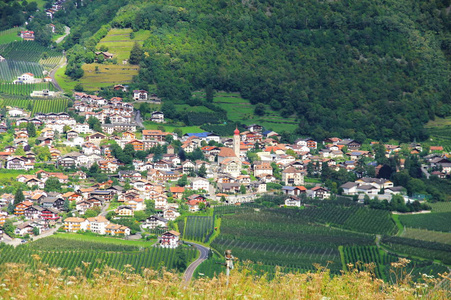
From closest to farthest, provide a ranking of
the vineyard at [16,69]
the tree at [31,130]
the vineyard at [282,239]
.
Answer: the vineyard at [282,239] < the tree at [31,130] < the vineyard at [16,69]

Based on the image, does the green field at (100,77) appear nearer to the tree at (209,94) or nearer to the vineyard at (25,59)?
the vineyard at (25,59)

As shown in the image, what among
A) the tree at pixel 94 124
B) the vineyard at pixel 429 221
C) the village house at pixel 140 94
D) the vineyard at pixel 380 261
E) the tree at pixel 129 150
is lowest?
the vineyard at pixel 429 221

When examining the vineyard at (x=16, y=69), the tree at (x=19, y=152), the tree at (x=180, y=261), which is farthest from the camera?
the vineyard at (x=16, y=69)

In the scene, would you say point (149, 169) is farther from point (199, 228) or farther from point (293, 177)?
point (199, 228)

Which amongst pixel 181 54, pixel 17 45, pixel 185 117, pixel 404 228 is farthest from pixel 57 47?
pixel 404 228

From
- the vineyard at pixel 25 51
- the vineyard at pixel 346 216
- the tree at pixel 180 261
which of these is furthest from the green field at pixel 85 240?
the vineyard at pixel 25 51

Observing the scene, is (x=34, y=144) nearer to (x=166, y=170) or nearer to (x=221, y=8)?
(x=166, y=170)
